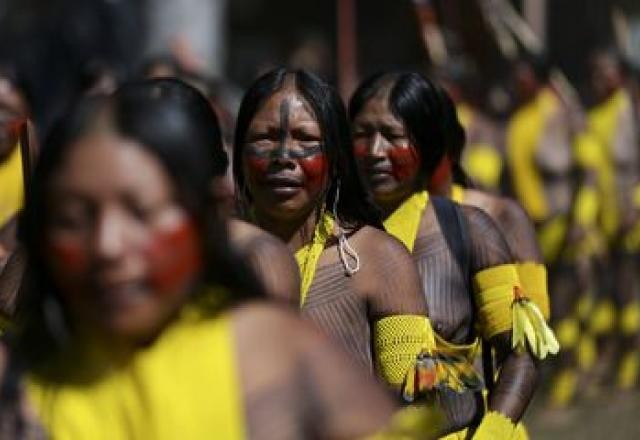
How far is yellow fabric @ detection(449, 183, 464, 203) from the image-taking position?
6043 mm

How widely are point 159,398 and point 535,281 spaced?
3281mm

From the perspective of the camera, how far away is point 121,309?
2820 mm

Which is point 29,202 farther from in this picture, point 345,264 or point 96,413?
point 345,264

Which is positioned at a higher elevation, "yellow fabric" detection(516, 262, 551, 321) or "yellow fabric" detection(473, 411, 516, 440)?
"yellow fabric" detection(473, 411, 516, 440)

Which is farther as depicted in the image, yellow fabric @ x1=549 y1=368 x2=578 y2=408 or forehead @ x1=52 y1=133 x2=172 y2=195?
yellow fabric @ x1=549 y1=368 x2=578 y2=408

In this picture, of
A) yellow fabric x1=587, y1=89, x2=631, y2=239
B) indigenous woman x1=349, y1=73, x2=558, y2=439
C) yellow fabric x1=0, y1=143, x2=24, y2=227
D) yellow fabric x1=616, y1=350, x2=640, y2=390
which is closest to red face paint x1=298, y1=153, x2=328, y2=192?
indigenous woman x1=349, y1=73, x2=558, y2=439

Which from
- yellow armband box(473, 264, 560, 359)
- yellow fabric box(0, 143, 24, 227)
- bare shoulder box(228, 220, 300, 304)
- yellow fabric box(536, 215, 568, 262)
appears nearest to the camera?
bare shoulder box(228, 220, 300, 304)

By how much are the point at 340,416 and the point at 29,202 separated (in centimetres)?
57

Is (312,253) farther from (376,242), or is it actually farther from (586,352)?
(586,352)

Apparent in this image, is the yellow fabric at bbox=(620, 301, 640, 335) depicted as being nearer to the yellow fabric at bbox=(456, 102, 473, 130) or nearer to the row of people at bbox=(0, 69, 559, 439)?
the yellow fabric at bbox=(456, 102, 473, 130)

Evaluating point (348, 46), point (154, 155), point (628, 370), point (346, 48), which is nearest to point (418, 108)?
point (154, 155)

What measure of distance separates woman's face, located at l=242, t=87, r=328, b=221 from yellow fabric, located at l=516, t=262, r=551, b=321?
1345mm

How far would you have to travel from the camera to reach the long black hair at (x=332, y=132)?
477 cm

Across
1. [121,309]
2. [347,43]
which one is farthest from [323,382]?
[347,43]
